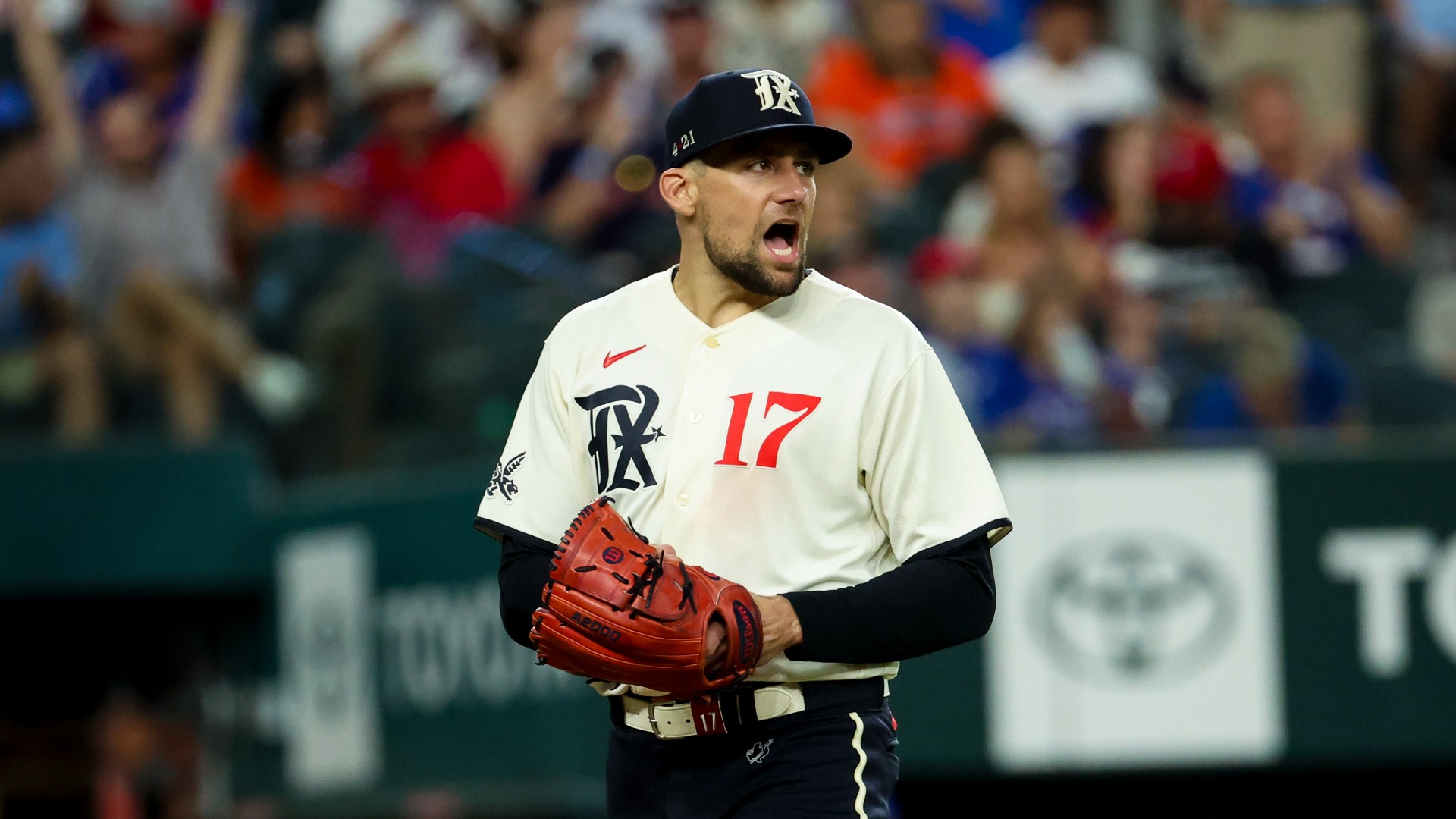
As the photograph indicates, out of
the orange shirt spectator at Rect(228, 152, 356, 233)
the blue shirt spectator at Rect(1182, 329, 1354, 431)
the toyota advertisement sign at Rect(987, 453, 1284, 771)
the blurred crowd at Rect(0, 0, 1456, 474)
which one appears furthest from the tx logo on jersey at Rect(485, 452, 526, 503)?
the orange shirt spectator at Rect(228, 152, 356, 233)

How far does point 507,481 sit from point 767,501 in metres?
0.50

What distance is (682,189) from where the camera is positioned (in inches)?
135

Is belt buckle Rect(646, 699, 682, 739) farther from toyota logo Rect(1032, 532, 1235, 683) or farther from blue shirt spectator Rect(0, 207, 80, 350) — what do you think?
blue shirt spectator Rect(0, 207, 80, 350)

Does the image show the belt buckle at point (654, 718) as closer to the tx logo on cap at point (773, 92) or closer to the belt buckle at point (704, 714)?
the belt buckle at point (704, 714)

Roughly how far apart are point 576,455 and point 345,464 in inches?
205

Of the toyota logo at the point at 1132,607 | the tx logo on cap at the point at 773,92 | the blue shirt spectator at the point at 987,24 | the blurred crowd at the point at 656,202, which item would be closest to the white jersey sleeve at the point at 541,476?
the tx logo on cap at the point at 773,92

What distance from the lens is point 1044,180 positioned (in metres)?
8.34

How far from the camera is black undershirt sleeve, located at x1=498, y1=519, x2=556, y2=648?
333 centimetres

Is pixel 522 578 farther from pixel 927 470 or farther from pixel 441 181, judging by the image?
pixel 441 181

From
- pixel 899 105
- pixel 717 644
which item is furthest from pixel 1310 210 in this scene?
pixel 717 644

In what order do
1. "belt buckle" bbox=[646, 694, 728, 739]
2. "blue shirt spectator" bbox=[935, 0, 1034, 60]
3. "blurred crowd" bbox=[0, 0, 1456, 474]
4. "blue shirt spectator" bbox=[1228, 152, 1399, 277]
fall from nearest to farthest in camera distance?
"belt buckle" bbox=[646, 694, 728, 739] < "blurred crowd" bbox=[0, 0, 1456, 474] < "blue shirt spectator" bbox=[1228, 152, 1399, 277] < "blue shirt spectator" bbox=[935, 0, 1034, 60]

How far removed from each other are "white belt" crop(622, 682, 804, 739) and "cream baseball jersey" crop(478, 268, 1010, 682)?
31 mm

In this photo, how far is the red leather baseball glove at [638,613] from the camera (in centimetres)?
305

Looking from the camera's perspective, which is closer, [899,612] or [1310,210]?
[899,612]
